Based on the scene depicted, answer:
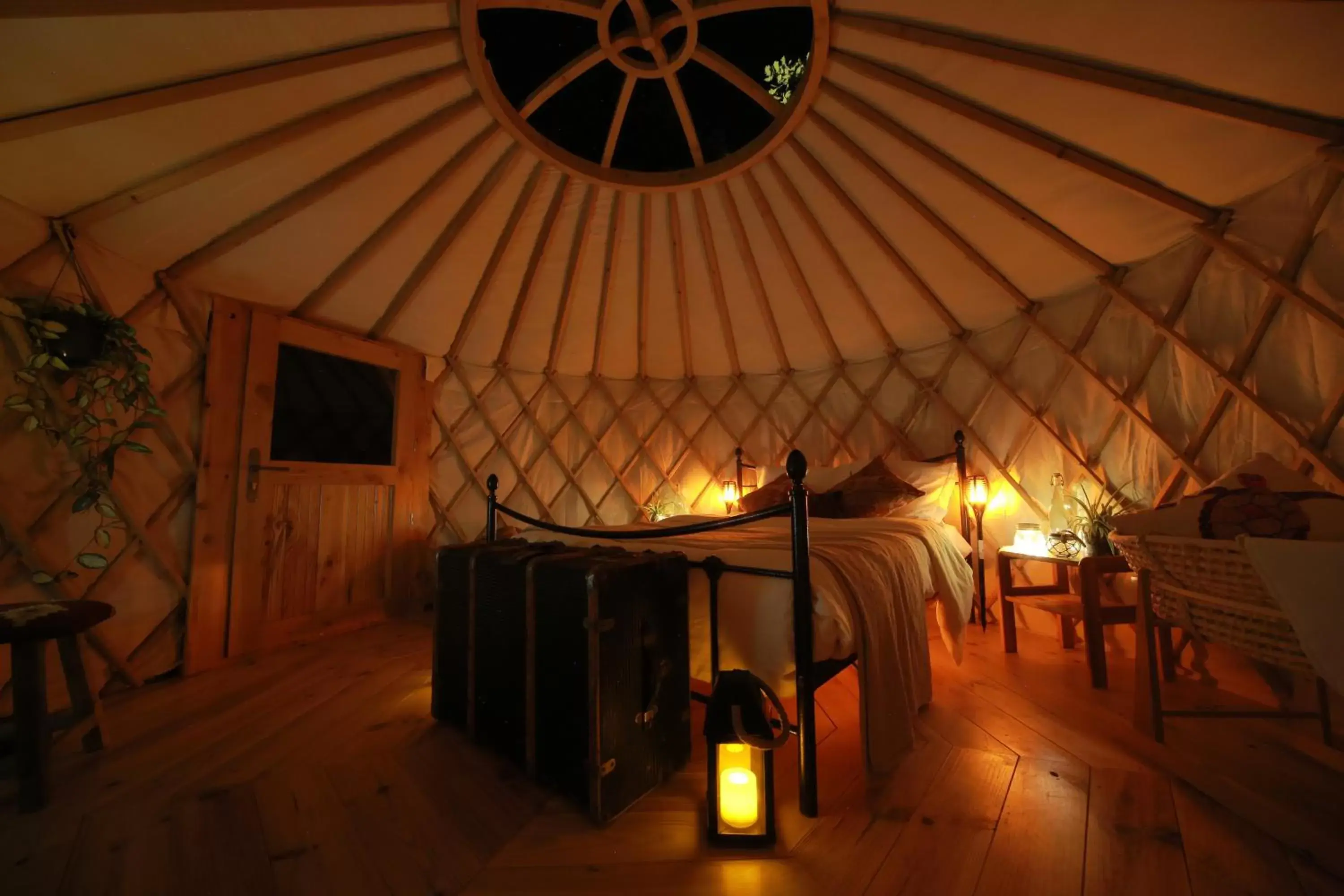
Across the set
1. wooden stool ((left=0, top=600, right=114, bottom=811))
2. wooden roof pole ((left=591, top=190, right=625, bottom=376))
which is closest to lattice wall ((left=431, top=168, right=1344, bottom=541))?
wooden roof pole ((left=591, top=190, right=625, bottom=376))

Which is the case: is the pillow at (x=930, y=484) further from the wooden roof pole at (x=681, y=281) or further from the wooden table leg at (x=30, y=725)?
the wooden table leg at (x=30, y=725)

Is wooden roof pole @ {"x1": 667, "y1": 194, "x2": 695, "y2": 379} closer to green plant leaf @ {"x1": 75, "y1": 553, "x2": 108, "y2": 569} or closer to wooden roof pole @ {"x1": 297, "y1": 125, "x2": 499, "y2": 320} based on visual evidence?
wooden roof pole @ {"x1": 297, "y1": 125, "x2": 499, "y2": 320}

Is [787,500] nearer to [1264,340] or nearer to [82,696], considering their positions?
[1264,340]

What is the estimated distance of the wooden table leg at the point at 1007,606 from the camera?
2355mm

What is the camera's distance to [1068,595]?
2354mm

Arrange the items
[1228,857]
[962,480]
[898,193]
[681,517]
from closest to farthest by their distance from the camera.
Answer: [1228,857] → [898,193] → [681,517] → [962,480]

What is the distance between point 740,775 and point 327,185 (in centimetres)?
265

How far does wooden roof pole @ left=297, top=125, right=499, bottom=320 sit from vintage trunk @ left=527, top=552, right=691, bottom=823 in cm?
195

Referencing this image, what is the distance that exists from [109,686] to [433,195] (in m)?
2.47

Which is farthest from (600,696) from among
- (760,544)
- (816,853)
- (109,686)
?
(109,686)

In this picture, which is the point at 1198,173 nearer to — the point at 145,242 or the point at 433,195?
the point at 433,195

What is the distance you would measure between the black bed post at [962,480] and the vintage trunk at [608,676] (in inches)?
94.0

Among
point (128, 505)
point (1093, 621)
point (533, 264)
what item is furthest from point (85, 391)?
point (1093, 621)

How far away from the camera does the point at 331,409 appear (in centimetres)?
290
